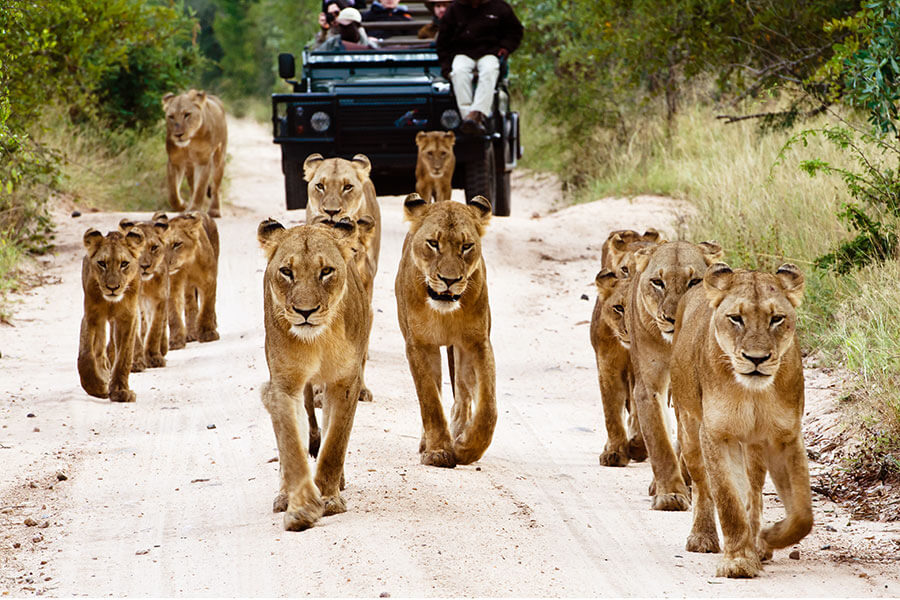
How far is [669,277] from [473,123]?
7.73 metres

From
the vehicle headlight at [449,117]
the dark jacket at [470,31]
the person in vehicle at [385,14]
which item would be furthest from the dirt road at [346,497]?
the person in vehicle at [385,14]

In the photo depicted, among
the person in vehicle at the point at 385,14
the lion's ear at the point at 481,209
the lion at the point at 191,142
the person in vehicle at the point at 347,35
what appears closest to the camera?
the lion's ear at the point at 481,209

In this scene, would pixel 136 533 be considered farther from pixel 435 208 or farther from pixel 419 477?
pixel 435 208

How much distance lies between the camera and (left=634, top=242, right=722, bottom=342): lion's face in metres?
5.45

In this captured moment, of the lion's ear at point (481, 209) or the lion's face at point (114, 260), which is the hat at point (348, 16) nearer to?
the lion's face at point (114, 260)

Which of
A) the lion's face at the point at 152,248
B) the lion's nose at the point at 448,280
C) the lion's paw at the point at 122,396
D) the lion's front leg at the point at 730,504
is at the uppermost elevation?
the lion's nose at the point at 448,280

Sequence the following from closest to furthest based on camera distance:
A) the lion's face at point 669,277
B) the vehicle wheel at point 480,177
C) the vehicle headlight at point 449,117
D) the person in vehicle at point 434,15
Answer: the lion's face at point 669,277
the vehicle headlight at point 449,117
the vehicle wheel at point 480,177
the person in vehicle at point 434,15

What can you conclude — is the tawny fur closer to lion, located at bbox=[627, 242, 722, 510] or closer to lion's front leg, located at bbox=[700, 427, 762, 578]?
lion, located at bbox=[627, 242, 722, 510]

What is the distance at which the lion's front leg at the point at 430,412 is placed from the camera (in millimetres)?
6008

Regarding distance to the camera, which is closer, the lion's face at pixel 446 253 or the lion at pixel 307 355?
the lion at pixel 307 355

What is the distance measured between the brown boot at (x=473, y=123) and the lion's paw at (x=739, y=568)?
8.99 m

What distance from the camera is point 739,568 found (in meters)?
4.40

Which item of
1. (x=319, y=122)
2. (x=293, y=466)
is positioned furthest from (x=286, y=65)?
(x=293, y=466)

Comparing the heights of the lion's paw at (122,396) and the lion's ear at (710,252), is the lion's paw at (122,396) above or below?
below
